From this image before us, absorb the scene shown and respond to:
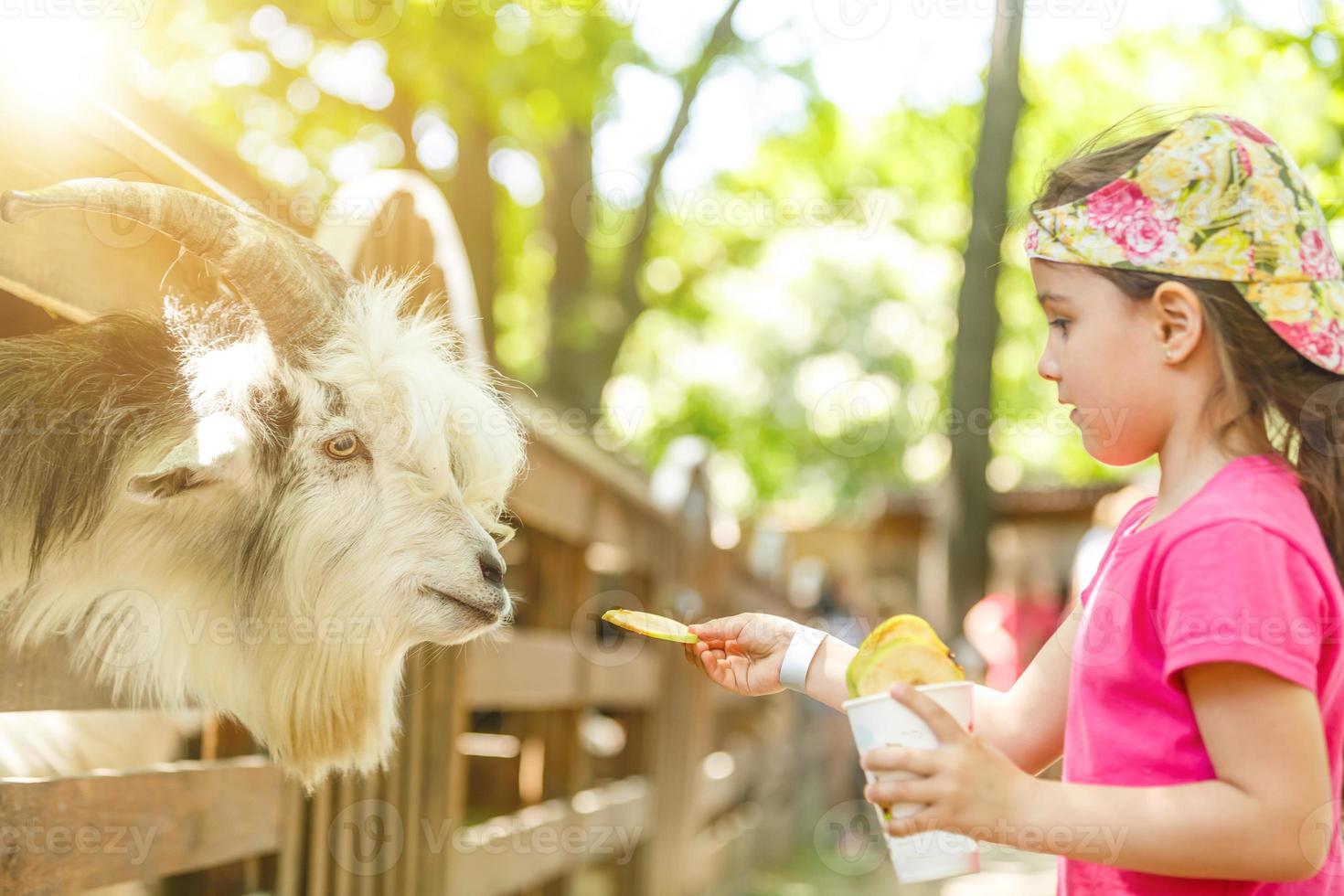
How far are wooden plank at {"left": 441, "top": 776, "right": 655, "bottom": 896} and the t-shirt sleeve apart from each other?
80.4 inches

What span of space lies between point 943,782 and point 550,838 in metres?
2.65

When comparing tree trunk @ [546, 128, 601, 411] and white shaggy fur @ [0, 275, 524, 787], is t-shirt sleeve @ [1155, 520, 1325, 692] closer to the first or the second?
white shaggy fur @ [0, 275, 524, 787]

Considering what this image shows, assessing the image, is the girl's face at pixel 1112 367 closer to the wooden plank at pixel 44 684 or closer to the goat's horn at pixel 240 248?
the goat's horn at pixel 240 248

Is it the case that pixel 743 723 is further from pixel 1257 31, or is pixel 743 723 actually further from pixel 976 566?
pixel 1257 31

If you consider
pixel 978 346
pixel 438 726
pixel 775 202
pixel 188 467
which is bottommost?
pixel 438 726

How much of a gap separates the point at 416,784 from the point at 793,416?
68.3 feet

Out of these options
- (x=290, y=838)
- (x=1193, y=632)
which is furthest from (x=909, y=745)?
(x=290, y=838)

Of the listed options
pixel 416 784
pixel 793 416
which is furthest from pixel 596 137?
pixel 793 416

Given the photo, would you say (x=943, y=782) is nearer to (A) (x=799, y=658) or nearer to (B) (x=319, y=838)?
(A) (x=799, y=658)

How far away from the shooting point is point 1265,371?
1.43 meters

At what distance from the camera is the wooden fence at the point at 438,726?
63.3 inches

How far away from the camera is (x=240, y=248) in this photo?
1.53m

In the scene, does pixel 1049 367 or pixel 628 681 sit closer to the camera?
pixel 1049 367

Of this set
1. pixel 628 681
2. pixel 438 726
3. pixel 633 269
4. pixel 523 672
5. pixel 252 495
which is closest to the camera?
pixel 252 495
